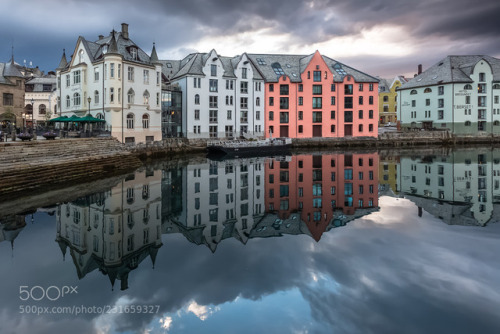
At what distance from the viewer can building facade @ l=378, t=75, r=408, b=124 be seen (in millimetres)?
105706

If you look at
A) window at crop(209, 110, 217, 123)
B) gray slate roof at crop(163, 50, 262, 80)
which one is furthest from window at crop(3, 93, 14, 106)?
window at crop(209, 110, 217, 123)

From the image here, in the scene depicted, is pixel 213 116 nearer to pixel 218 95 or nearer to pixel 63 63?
pixel 218 95

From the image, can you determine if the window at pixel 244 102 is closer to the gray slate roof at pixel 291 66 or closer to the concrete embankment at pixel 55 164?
the gray slate roof at pixel 291 66

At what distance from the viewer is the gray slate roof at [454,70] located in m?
74.3

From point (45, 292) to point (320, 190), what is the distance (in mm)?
20760

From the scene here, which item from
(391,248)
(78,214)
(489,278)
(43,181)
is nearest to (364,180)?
(391,248)

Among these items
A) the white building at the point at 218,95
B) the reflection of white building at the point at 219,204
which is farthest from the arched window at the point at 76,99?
the reflection of white building at the point at 219,204

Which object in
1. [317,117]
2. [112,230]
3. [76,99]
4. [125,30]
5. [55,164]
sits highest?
[125,30]

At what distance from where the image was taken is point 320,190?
2739cm

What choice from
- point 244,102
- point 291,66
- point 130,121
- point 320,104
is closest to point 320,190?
point 130,121

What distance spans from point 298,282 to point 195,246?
17.2 ft

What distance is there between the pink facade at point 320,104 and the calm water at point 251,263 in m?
44.4

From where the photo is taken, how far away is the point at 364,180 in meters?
32.7

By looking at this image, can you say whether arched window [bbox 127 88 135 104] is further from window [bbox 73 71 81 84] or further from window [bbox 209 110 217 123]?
window [bbox 209 110 217 123]
